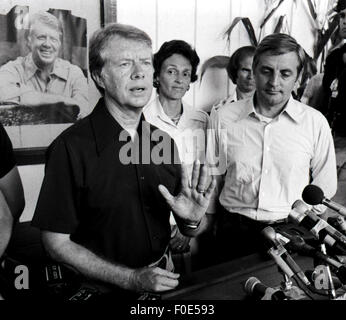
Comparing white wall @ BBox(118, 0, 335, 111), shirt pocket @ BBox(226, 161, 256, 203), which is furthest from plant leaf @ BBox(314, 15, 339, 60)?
shirt pocket @ BBox(226, 161, 256, 203)

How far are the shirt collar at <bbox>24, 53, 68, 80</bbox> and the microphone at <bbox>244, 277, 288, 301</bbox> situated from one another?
102 cm

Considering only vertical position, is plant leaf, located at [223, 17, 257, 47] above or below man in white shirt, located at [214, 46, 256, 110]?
above

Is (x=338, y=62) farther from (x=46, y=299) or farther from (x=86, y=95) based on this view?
(x=46, y=299)

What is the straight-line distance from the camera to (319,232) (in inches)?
29.9

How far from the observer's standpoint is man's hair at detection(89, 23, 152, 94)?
1065mm

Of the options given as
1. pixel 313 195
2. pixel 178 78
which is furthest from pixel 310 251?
pixel 178 78

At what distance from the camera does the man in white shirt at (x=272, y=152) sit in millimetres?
1462

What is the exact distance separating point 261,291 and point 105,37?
747 millimetres

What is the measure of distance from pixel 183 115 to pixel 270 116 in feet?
1.25

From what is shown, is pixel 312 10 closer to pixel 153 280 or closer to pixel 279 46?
pixel 279 46

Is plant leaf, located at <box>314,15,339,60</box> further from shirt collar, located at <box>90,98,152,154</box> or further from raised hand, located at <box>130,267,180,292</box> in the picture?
raised hand, located at <box>130,267,180,292</box>

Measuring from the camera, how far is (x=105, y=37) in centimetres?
107
